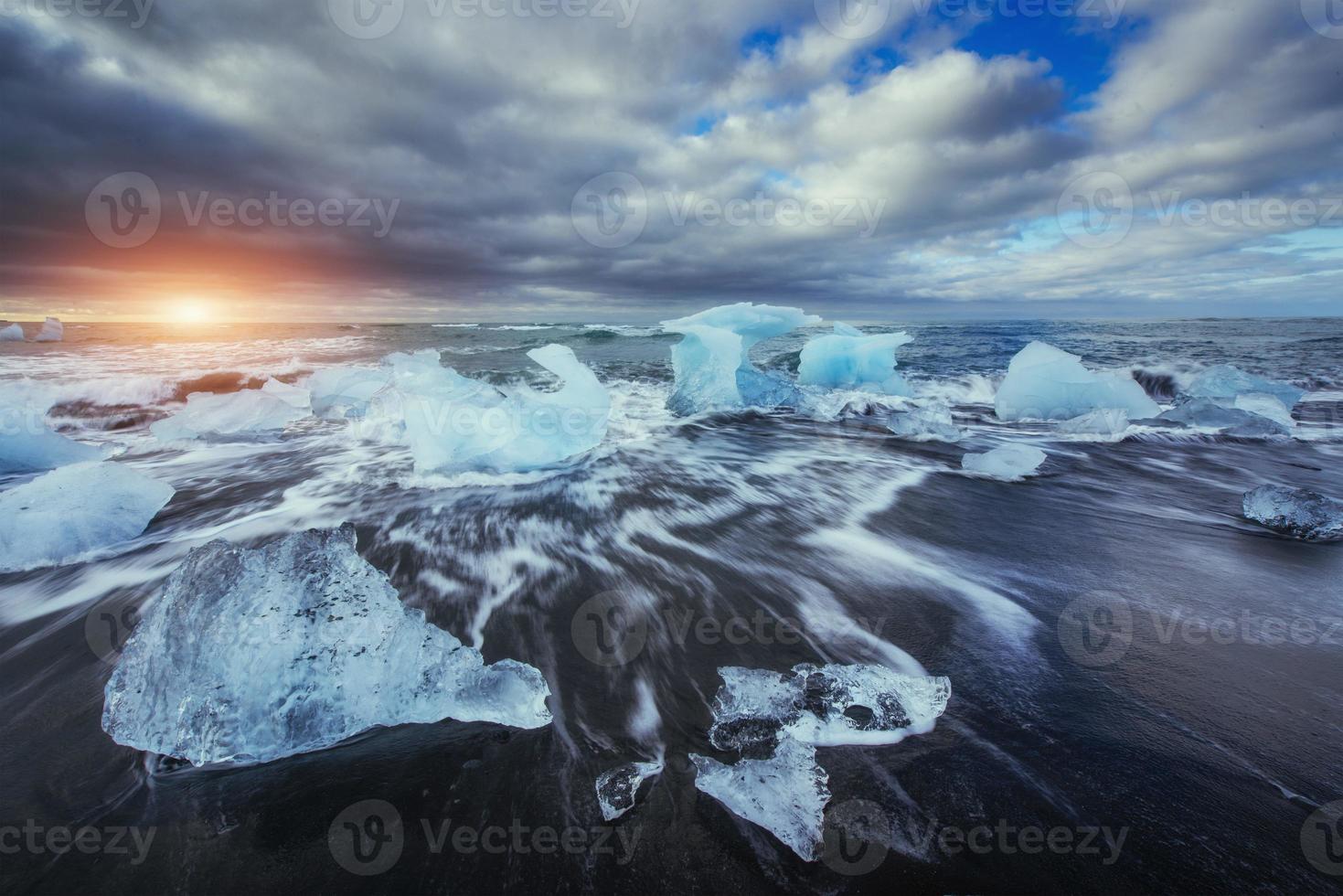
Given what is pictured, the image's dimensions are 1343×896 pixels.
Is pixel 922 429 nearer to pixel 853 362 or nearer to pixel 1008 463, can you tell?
pixel 1008 463

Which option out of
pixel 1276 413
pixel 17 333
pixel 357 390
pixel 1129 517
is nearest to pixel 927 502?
pixel 1129 517

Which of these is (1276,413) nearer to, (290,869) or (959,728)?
(959,728)

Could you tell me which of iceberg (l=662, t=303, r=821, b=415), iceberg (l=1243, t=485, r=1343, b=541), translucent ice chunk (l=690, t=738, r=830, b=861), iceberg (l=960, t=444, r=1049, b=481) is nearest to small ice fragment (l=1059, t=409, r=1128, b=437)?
iceberg (l=960, t=444, r=1049, b=481)

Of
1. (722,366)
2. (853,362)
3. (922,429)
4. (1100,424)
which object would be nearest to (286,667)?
(922,429)

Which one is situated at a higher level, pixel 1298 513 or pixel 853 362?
pixel 853 362

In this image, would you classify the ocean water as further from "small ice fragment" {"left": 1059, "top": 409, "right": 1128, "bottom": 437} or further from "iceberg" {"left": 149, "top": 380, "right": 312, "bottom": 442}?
"iceberg" {"left": 149, "top": 380, "right": 312, "bottom": 442}

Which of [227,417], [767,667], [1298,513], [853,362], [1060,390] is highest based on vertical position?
[853,362]
